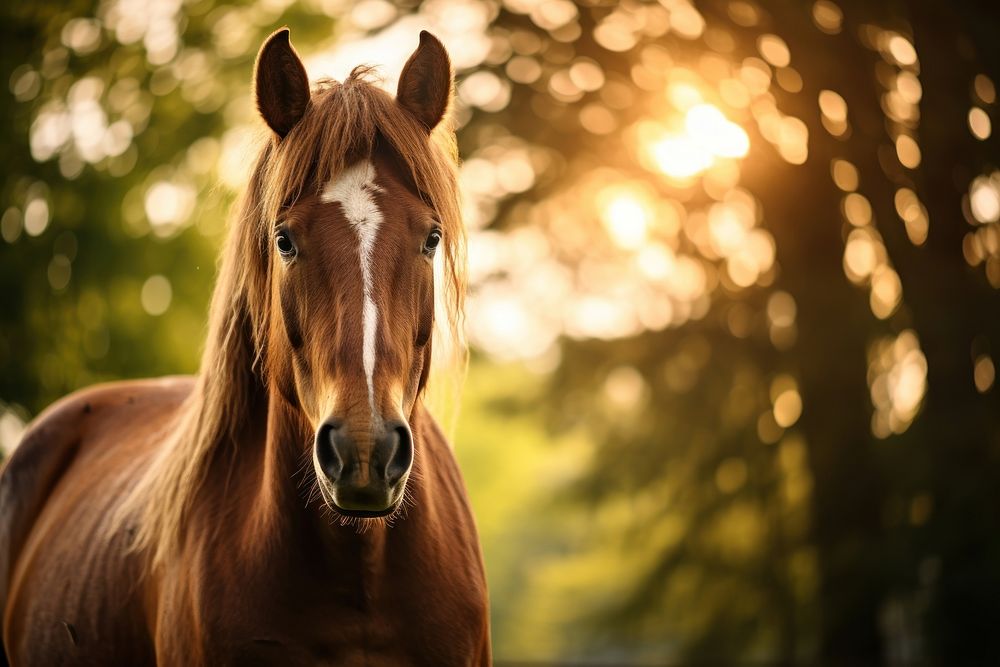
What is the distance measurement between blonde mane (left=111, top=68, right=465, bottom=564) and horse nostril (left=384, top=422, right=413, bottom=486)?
74 cm

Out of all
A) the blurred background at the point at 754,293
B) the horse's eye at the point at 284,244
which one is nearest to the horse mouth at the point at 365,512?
the horse's eye at the point at 284,244

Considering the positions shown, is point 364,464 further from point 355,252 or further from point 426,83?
point 426,83

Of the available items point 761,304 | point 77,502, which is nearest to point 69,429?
point 77,502

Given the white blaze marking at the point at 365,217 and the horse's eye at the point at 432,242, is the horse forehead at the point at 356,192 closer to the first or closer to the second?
the white blaze marking at the point at 365,217

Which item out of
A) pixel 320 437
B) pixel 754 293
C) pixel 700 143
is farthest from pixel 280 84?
pixel 754 293

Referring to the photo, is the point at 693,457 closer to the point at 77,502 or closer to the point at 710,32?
the point at 710,32

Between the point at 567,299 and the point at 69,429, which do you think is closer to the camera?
the point at 69,429

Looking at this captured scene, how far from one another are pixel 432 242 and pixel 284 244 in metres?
0.40

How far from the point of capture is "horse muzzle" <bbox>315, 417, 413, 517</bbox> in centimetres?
234

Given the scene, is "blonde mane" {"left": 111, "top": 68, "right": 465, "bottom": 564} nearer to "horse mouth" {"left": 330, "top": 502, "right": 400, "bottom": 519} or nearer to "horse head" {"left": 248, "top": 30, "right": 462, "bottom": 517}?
"horse head" {"left": 248, "top": 30, "right": 462, "bottom": 517}

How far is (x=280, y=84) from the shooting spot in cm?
296

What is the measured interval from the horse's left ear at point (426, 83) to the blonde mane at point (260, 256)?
69mm

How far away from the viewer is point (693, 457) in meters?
11.1

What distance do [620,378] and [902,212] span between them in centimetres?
344
